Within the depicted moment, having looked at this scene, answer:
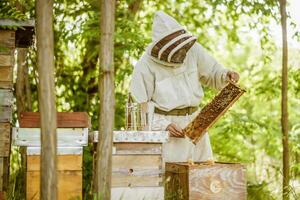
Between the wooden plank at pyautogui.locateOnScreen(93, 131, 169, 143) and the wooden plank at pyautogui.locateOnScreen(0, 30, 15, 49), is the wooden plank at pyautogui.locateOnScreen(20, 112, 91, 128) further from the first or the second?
the wooden plank at pyautogui.locateOnScreen(0, 30, 15, 49)

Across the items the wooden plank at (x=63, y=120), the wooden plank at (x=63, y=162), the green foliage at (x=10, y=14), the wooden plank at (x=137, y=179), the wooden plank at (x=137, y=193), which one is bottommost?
the wooden plank at (x=137, y=193)

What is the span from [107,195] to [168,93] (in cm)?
179

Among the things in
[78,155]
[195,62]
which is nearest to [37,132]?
[78,155]

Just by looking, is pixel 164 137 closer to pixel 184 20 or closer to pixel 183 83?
pixel 183 83

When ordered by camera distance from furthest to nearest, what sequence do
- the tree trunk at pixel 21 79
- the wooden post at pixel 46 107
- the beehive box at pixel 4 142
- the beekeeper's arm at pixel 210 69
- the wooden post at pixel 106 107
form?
the tree trunk at pixel 21 79
the beekeeper's arm at pixel 210 69
the beehive box at pixel 4 142
the wooden post at pixel 106 107
the wooden post at pixel 46 107

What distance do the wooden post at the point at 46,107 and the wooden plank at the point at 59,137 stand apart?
42.6 inches

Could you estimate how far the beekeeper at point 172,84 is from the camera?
457 centimetres

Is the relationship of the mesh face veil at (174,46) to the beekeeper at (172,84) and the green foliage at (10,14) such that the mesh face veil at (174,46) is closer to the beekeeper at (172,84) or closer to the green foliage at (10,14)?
the beekeeper at (172,84)

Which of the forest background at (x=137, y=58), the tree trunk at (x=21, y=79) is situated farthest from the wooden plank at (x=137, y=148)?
the tree trunk at (x=21, y=79)

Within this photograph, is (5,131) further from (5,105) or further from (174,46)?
(174,46)

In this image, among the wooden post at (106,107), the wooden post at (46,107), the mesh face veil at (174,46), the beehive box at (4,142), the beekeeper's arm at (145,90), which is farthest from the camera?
the beekeeper's arm at (145,90)

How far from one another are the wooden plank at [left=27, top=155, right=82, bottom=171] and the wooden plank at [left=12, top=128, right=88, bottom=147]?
0.09m

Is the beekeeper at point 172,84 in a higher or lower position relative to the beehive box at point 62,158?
higher

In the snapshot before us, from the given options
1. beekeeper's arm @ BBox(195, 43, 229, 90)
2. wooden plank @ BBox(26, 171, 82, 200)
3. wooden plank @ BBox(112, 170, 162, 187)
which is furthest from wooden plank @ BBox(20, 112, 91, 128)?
beekeeper's arm @ BBox(195, 43, 229, 90)
